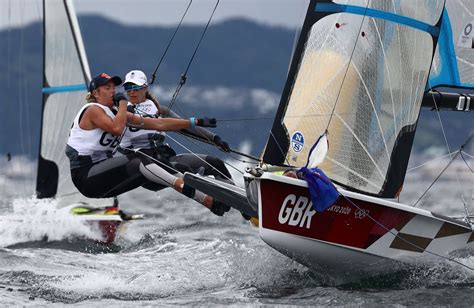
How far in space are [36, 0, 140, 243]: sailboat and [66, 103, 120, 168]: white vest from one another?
581cm

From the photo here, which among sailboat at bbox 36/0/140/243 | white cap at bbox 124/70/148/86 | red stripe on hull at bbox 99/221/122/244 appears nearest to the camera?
white cap at bbox 124/70/148/86

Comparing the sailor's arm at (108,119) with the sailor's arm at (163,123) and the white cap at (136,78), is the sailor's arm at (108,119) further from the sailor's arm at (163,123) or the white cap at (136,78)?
the white cap at (136,78)

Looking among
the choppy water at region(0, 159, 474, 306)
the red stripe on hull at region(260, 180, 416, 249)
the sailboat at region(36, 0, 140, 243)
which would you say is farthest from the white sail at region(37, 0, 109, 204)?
the red stripe on hull at region(260, 180, 416, 249)

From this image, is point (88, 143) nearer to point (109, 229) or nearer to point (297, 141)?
point (297, 141)

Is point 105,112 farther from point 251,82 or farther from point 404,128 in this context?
point 251,82

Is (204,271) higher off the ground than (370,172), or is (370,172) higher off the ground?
(370,172)

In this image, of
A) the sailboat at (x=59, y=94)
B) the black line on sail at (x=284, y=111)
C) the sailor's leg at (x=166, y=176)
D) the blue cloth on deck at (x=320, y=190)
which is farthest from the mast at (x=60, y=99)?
the blue cloth on deck at (x=320, y=190)

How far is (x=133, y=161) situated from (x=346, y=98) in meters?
1.40

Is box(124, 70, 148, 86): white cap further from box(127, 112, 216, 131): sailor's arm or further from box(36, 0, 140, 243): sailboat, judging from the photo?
box(36, 0, 140, 243): sailboat

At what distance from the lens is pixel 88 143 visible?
710 cm

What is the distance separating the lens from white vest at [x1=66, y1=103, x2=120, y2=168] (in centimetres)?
706

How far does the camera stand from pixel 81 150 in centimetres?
711

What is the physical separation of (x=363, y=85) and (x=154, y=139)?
→ 1.39 metres

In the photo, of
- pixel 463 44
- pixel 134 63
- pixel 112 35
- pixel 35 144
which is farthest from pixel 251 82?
pixel 463 44
